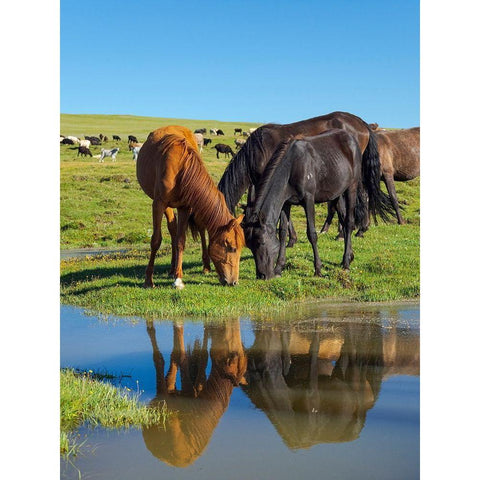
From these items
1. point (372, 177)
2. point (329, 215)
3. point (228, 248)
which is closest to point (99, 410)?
point (228, 248)

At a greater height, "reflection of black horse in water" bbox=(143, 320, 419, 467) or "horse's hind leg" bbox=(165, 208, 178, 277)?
"horse's hind leg" bbox=(165, 208, 178, 277)

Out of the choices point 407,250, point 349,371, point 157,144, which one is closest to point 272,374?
point 349,371

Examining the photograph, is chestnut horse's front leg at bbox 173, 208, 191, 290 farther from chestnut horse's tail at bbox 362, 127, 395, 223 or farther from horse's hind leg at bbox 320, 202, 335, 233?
horse's hind leg at bbox 320, 202, 335, 233

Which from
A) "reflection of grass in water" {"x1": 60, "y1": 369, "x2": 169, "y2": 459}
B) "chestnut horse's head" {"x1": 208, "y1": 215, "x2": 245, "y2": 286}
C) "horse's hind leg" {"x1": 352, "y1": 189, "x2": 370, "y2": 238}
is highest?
"horse's hind leg" {"x1": 352, "y1": 189, "x2": 370, "y2": 238}

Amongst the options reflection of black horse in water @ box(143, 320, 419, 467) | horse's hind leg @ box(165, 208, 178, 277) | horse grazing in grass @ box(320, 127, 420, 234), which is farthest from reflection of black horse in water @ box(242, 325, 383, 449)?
horse grazing in grass @ box(320, 127, 420, 234)

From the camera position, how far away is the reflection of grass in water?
540cm

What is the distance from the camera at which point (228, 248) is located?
10586 mm

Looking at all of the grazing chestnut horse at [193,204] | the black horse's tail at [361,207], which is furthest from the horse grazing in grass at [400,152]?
the grazing chestnut horse at [193,204]

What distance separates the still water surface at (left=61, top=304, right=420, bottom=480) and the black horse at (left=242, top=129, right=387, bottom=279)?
1975mm

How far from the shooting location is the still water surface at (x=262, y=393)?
4.67 metres

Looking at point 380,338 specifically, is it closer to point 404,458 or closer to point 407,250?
point 404,458

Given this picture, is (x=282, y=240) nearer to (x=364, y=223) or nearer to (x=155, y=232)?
(x=155, y=232)
